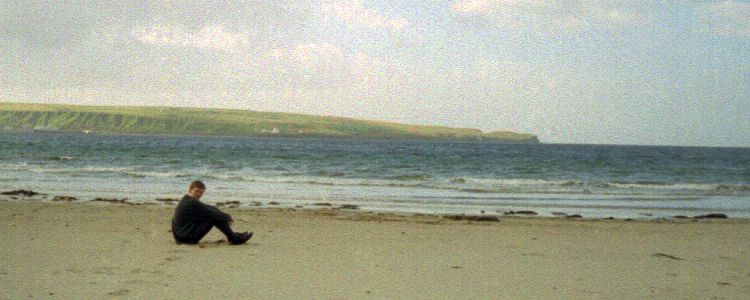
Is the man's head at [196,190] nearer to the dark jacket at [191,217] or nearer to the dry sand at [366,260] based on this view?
the dark jacket at [191,217]

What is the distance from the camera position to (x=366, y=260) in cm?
902

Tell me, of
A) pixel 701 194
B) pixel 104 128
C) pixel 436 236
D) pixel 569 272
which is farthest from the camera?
pixel 104 128

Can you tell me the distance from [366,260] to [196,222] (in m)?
2.67

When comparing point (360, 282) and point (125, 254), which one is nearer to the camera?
point (360, 282)

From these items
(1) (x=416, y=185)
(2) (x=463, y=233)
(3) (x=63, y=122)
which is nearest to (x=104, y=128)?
(3) (x=63, y=122)

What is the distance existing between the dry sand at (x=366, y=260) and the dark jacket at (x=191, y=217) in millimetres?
269

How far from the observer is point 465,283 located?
773 centimetres

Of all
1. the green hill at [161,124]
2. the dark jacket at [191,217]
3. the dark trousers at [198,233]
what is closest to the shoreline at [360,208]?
the dark trousers at [198,233]

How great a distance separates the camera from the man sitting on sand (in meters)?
10.0

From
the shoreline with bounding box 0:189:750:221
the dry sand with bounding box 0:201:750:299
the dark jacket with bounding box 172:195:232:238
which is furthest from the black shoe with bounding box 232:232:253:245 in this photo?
the shoreline with bounding box 0:189:750:221

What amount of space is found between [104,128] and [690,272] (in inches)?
7113

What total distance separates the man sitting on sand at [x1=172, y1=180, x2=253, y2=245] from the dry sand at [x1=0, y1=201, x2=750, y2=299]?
0.62ft

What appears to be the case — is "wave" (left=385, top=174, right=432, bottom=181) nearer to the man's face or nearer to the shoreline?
the shoreline

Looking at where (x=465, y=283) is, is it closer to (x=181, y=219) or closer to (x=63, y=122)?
(x=181, y=219)
